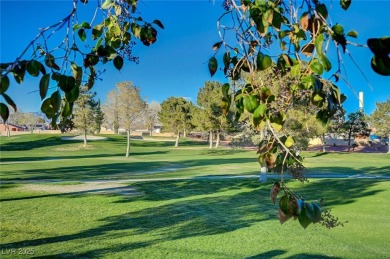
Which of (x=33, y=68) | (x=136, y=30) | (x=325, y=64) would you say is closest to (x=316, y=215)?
(x=325, y=64)

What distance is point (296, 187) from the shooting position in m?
17.7

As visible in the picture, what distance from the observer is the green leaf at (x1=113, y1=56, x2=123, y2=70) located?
2.08 m

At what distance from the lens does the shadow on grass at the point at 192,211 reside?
8.18 meters

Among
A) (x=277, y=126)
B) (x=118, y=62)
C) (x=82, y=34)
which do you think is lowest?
(x=277, y=126)

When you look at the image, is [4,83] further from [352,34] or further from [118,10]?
[118,10]

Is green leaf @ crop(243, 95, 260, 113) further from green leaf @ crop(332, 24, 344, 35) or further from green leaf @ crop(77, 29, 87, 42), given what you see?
green leaf @ crop(77, 29, 87, 42)

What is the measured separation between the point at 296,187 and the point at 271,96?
Answer: 674 inches

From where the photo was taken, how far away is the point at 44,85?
3.35 ft

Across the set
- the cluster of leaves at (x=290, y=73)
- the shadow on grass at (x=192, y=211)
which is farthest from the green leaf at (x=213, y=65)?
the shadow on grass at (x=192, y=211)

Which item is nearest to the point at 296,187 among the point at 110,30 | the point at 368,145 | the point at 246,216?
the point at 246,216

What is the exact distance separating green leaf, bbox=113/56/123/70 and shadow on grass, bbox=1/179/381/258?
5.78 meters

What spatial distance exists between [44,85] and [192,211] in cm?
1070

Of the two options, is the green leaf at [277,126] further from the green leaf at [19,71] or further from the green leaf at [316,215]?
the green leaf at [19,71]

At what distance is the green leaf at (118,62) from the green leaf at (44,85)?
1.05m
